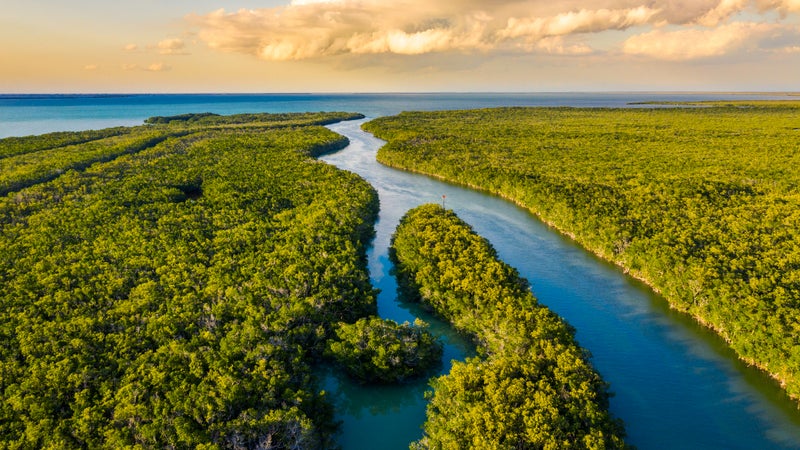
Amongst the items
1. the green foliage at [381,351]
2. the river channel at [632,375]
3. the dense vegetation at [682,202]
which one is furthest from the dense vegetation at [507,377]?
the dense vegetation at [682,202]

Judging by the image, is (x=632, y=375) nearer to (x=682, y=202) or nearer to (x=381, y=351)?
(x=381, y=351)

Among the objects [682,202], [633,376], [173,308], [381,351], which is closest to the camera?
[381,351]

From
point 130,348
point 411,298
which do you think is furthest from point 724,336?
point 130,348

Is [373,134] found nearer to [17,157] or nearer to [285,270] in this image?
[17,157]

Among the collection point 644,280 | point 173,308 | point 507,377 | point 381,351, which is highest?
point 173,308

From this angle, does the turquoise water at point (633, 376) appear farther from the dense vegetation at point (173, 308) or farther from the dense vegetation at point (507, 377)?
the dense vegetation at point (173, 308)

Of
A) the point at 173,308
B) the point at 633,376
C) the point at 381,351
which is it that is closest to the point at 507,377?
the point at 381,351
